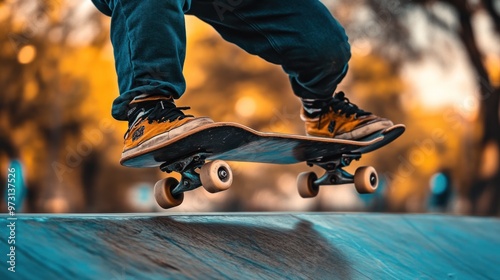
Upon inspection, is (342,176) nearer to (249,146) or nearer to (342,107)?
(342,107)

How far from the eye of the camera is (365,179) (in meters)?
3.26

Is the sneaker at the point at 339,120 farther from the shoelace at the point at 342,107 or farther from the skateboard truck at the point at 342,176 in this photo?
the skateboard truck at the point at 342,176

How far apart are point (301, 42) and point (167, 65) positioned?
68cm

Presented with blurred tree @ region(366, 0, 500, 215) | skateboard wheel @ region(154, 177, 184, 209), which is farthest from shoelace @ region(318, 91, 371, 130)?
blurred tree @ region(366, 0, 500, 215)

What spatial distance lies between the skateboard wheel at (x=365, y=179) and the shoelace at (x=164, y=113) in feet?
3.22

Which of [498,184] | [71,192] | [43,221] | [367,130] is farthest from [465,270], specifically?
[71,192]

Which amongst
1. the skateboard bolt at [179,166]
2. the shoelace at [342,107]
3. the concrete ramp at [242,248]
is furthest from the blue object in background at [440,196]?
the skateboard bolt at [179,166]

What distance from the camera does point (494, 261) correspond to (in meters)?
3.11

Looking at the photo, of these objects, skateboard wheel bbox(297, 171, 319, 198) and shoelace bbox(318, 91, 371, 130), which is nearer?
shoelace bbox(318, 91, 371, 130)

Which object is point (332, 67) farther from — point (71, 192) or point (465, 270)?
point (71, 192)

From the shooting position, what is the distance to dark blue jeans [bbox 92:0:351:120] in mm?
2666

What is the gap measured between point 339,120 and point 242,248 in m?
1.15

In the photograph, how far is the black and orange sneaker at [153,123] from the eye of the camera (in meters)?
2.56

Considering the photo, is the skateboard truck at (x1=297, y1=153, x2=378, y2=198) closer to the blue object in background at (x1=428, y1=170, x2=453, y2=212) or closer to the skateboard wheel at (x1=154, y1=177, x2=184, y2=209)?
the skateboard wheel at (x1=154, y1=177, x2=184, y2=209)
